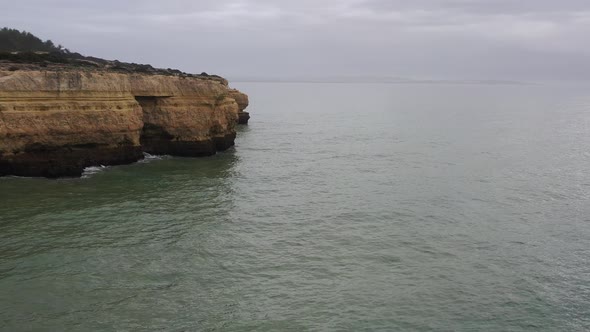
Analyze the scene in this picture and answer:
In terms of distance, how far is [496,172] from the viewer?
106 ft

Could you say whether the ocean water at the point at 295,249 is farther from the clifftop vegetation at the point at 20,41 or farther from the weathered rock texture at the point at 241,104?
the clifftop vegetation at the point at 20,41

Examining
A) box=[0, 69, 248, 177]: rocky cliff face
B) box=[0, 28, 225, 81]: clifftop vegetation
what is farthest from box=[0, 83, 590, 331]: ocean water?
box=[0, 28, 225, 81]: clifftop vegetation

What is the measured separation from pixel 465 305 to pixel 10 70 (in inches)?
974

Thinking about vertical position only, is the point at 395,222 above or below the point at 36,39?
below

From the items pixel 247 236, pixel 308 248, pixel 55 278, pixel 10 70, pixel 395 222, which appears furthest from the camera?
pixel 10 70

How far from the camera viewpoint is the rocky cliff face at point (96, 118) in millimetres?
25781

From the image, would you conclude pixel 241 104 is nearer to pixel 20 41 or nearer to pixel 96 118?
pixel 20 41

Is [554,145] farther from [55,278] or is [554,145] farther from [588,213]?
[55,278]

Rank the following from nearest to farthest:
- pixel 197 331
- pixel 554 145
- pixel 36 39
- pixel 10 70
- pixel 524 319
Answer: pixel 197 331 < pixel 524 319 < pixel 10 70 < pixel 554 145 < pixel 36 39

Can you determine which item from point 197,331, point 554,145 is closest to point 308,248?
point 197,331

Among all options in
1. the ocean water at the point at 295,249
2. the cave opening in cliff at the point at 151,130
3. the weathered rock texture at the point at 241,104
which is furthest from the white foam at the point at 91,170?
the weathered rock texture at the point at 241,104

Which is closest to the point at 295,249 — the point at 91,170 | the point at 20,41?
the point at 91,170

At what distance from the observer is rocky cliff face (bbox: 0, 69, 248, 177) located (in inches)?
1015

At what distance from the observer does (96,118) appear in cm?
2828
